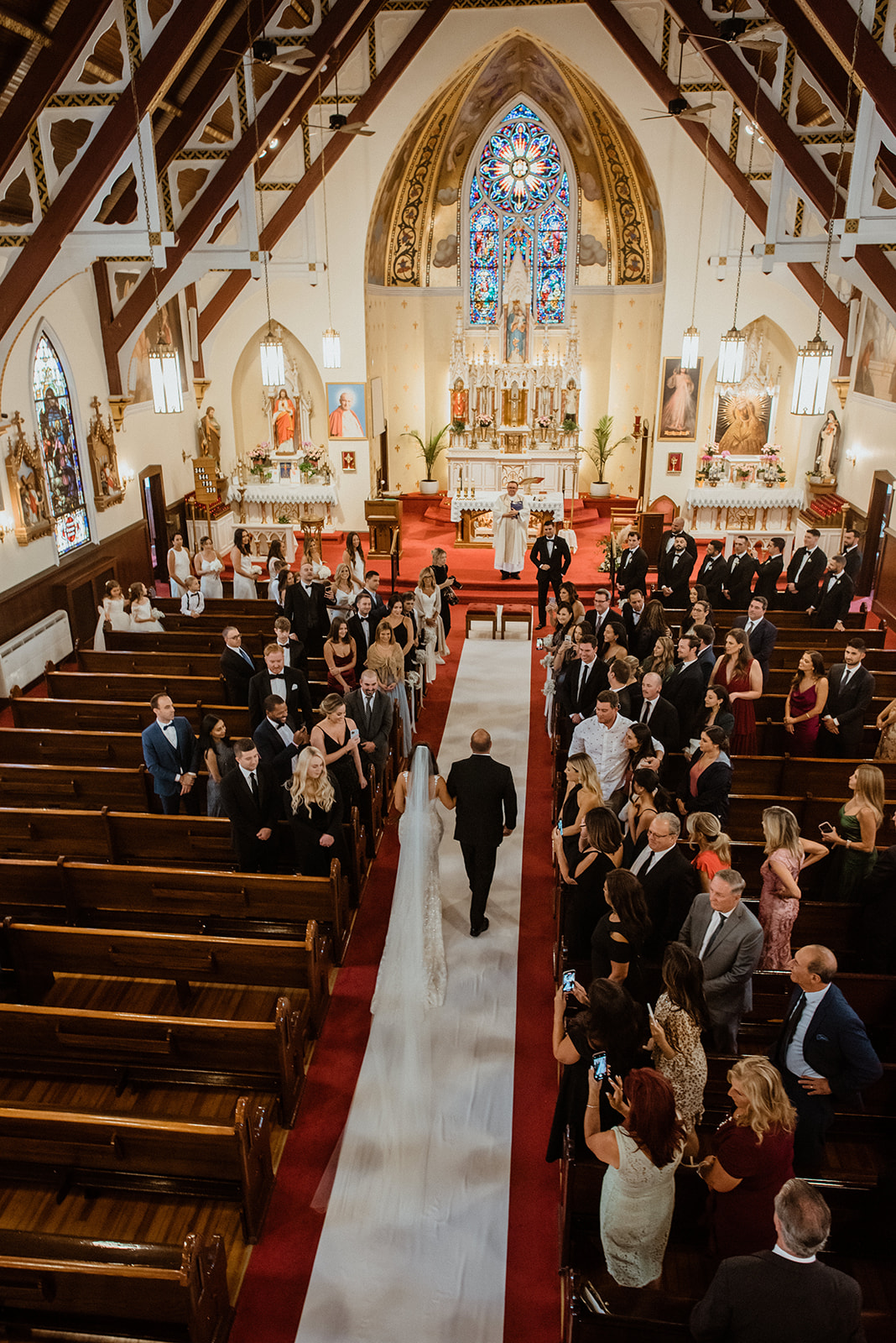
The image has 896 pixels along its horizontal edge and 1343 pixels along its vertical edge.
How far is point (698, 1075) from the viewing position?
355 cm

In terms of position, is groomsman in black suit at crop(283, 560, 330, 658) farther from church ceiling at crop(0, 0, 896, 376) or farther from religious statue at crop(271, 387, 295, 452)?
religious statue at crop(271, 387, 295, 452)

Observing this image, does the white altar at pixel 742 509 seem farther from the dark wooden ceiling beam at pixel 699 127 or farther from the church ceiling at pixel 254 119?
the dark wooden ceiling beam at pixel 699 127

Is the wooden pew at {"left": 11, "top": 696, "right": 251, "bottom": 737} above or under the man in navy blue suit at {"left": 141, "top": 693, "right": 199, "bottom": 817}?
under

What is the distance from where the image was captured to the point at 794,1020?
3771mm

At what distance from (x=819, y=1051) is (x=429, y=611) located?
6654 mm

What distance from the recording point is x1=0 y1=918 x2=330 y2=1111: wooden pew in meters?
4.44

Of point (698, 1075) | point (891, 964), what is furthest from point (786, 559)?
point (698, 1075)

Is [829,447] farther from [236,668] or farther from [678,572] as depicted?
[236,668]

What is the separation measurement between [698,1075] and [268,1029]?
204cm

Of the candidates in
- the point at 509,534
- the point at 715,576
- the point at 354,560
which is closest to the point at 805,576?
the point at 715,576

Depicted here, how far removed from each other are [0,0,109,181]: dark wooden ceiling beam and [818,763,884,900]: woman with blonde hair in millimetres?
8453

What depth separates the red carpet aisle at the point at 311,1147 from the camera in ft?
12.6

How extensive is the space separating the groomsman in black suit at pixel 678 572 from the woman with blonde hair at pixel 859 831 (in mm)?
5463

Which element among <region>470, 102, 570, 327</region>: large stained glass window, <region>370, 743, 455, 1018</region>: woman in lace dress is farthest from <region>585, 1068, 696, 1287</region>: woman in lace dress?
<region>470, 102, 570, 327</region>: large stained glass window
